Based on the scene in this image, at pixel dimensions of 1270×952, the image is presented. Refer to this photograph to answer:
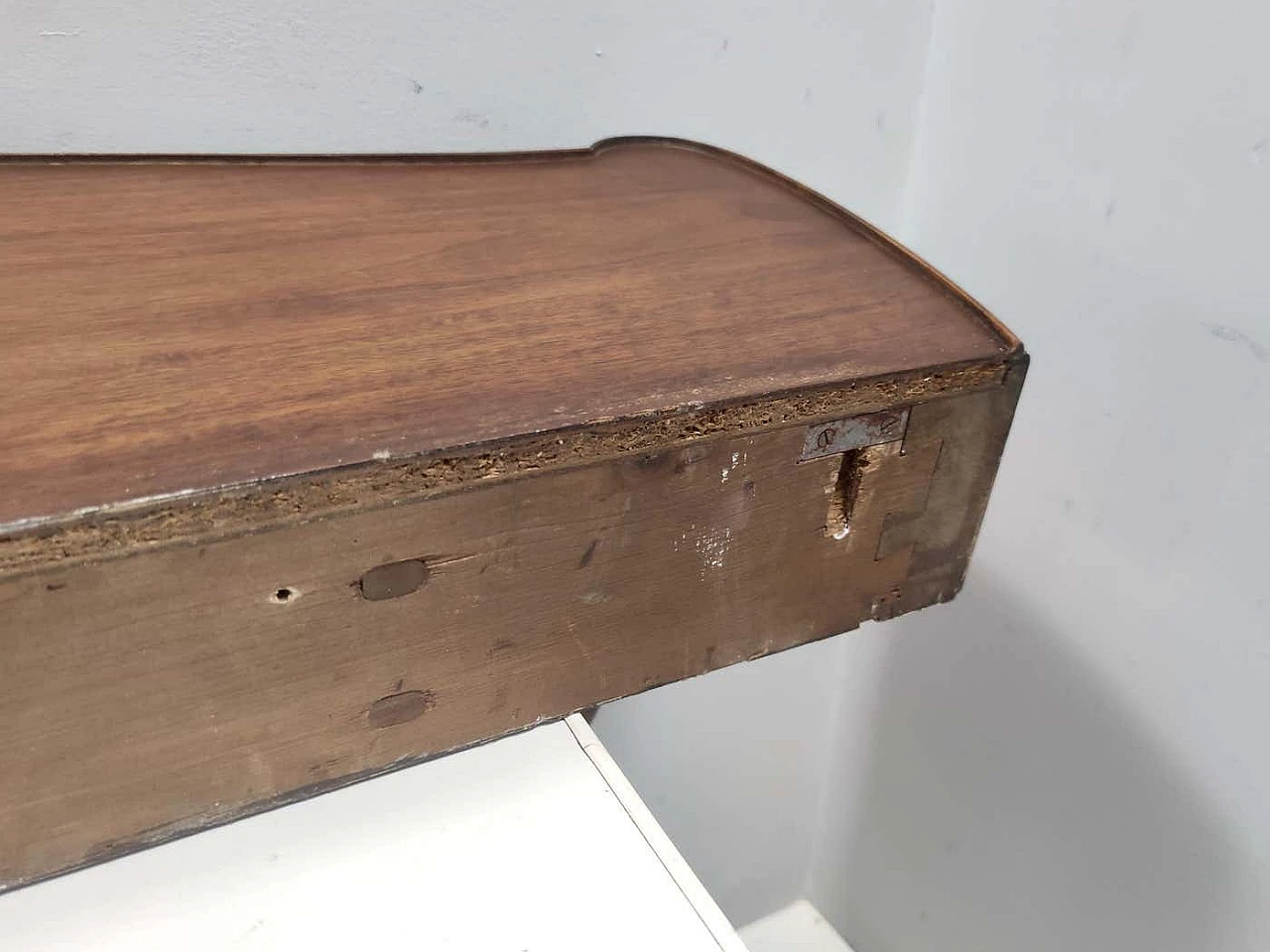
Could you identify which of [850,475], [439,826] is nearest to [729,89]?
[850,475]

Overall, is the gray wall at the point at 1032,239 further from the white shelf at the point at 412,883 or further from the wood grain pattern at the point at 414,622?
the white shelf at the point at 412,883

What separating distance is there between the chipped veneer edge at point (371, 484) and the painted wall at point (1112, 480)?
353mm

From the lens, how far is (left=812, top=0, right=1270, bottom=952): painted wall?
0.65 m

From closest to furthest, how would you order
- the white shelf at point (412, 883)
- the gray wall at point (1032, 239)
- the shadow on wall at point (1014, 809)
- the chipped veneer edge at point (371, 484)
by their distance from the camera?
the chipped veneer edge at point (371, 484)
the white shelf at point (412, 883)
the gray wall at point (1032, 239)
the shadow on wall at point (1014, 809)

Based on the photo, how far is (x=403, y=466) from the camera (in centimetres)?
35

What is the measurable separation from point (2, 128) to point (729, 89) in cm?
50

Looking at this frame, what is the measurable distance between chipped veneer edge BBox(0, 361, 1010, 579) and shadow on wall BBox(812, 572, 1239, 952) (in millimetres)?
529

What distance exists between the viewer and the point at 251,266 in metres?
0.45

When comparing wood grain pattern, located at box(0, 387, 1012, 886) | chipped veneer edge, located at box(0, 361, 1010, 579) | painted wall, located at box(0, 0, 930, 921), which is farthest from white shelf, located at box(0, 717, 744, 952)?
painted wall, located at box(0, 0, 930, 921)

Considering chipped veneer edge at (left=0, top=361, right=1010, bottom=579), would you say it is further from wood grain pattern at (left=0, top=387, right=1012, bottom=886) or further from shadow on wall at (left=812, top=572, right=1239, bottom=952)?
shadow on wall at (left=812, top=572, right=1239, bottom=952)

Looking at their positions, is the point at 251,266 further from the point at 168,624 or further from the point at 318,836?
the point at 318,836

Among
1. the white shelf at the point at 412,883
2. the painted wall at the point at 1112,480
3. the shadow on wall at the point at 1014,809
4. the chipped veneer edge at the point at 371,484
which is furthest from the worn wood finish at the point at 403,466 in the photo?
the shadow on wall at the point at 1014,809

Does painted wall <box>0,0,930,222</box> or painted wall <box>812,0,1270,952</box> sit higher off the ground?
painted wall <box>0,0,930,222</box>

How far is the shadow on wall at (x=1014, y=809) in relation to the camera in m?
0.78
